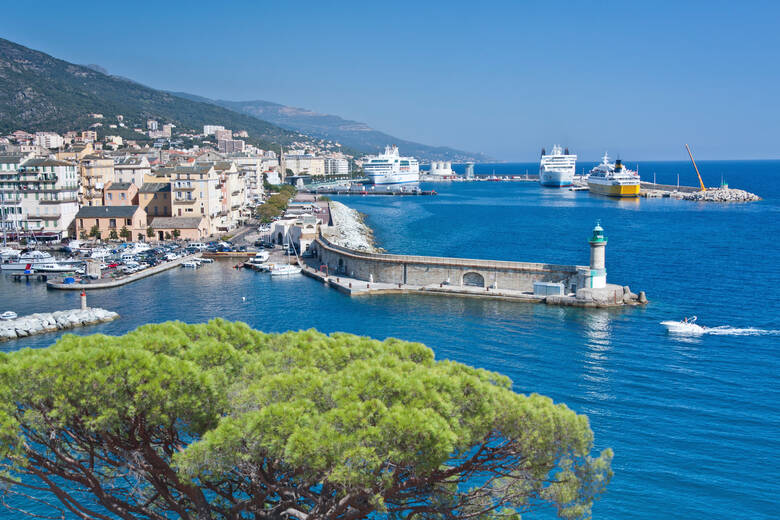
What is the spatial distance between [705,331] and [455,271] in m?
14.5

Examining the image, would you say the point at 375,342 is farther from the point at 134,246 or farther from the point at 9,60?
the point at 9,60

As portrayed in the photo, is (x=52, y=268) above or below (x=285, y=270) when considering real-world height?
above

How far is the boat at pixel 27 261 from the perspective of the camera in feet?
145

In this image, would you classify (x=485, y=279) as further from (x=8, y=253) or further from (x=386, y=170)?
(x=386, y=170)

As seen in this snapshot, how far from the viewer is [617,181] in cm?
11750

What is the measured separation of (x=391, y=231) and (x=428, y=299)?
34464mm

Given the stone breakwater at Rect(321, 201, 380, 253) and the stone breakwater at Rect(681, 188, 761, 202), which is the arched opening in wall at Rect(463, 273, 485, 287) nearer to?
the stone breakwater at Rect(321, 201, 380, 253)

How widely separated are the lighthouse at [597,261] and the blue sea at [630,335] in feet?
6.47

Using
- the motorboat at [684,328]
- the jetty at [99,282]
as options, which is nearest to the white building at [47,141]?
the jetty at [99,282]

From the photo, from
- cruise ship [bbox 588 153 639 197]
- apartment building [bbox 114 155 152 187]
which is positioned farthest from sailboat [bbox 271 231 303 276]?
cruise ship [bbox 588 153 639 197]

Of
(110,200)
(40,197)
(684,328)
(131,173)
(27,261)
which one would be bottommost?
(684,328)

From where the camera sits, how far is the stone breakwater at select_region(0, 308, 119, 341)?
29.0 metres

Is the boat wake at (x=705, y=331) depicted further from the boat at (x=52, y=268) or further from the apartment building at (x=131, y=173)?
the apartment building at (x=131, y=173)

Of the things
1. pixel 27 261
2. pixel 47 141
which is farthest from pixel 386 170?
pixel 27 261
